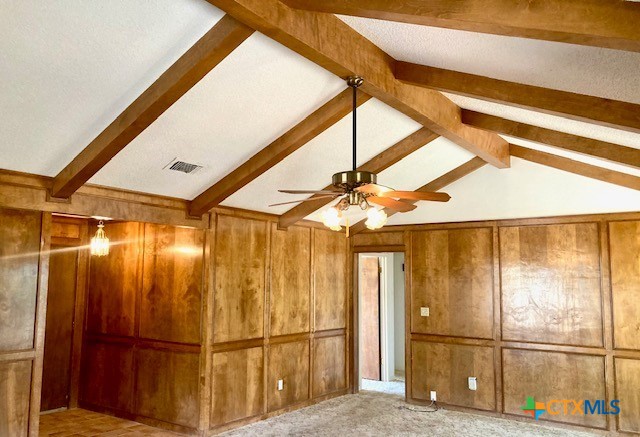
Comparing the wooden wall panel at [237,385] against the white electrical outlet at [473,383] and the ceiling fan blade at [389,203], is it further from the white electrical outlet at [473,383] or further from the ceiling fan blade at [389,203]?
the ceiling fan blade at [389,203]

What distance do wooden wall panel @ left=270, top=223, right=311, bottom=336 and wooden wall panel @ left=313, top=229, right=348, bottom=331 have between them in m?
0.23

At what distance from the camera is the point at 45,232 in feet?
A: 14.4

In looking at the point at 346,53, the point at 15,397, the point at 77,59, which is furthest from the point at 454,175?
the point at 15,397

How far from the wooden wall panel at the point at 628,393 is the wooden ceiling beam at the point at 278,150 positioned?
435cm

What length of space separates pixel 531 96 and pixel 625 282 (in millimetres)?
3574

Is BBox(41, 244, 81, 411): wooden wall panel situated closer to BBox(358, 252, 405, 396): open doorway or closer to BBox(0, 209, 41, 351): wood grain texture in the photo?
BBox(0, 209, 41, 351): wood grain texture

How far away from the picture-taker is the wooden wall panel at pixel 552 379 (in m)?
5.93

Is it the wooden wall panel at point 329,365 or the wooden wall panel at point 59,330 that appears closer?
the wooden wall panel at point 59,330

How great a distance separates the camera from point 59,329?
664cm

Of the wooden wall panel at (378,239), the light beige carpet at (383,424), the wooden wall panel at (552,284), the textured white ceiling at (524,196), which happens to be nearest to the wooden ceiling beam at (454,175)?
the textured white ceiling at (524,196)

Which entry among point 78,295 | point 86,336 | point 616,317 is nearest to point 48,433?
point 86,336

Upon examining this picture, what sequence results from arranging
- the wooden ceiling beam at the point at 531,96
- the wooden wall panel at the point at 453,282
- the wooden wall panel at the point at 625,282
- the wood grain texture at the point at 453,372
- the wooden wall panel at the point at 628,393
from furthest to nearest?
the wooden wall panel at the point at 453,282
the wood grain texture at the point at 453,372
the wooden wall panel at the point at 625,282
the wooden wall panel at the point at 628,393
the wooden ceiling beam at the point at 531,96

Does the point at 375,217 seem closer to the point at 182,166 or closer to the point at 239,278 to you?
the point at 182,166

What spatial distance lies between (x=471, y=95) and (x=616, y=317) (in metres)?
3.81
